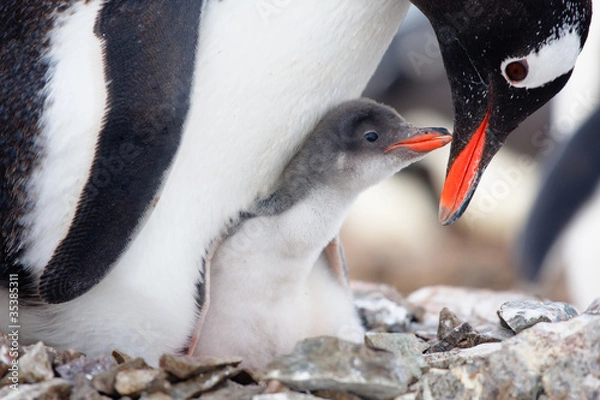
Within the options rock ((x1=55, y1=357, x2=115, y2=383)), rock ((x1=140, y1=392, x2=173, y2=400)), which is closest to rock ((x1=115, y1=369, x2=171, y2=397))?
rock ((x1=140, y1=392, x2=173, y2=400))

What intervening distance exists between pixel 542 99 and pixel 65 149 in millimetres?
1030

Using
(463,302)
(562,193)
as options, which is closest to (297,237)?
(463,302)

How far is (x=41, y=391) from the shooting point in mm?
1654

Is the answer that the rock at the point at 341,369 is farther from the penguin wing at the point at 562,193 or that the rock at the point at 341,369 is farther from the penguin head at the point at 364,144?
the penguin wing at the point at 562,193

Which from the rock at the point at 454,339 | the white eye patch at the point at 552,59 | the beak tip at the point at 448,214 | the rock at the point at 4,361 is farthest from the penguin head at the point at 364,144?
the rock at the point at 4,361

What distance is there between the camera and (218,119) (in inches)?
83.1

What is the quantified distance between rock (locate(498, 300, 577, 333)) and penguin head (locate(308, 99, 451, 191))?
1.34 ft

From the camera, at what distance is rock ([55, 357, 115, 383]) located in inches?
70.1

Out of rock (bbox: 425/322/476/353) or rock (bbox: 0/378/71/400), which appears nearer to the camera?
rock (bbox: 0/378/71/400)

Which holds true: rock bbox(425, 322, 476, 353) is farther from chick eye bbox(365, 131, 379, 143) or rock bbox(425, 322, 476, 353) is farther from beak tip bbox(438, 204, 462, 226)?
chick eye bbox(365, 131, 379, 143)

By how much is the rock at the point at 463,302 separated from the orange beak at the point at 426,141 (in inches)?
28.9

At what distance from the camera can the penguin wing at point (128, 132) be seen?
1.96 meters

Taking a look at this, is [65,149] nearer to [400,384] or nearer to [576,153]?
[400,384]

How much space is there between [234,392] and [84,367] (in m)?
0.31
